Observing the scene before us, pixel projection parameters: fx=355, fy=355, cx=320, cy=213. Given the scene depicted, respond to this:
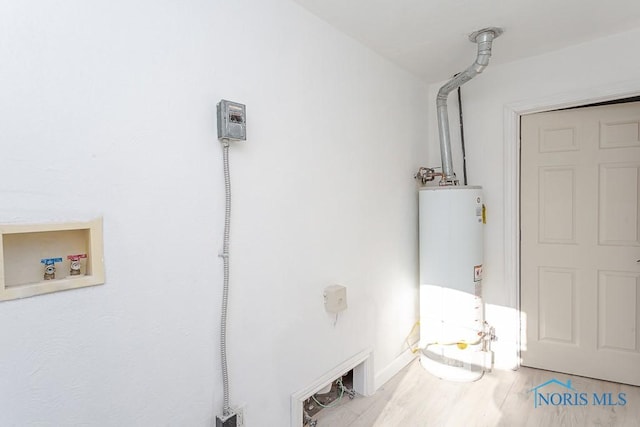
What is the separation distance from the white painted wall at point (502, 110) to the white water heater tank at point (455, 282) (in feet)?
0.90

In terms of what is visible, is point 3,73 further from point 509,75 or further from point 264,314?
point 509,75

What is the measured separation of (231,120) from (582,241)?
254cm

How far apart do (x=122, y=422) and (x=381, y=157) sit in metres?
1.99

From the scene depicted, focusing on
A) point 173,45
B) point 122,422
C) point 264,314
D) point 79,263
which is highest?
point 173,45

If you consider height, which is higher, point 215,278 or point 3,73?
point 3,73

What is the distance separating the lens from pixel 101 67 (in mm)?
1121

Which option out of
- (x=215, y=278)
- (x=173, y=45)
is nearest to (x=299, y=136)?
(x=173, y=45)

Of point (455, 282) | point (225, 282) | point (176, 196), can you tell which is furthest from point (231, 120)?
point (455, 282)

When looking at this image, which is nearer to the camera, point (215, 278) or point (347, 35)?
point (215, 278)

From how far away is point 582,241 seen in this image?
8.29ft

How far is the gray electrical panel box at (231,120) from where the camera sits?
1.40m

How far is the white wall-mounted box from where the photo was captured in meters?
0.98

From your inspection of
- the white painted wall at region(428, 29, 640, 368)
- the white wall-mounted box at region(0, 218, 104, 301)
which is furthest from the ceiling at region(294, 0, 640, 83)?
the white wall-mounted box at region(0, 218, 104, 301)

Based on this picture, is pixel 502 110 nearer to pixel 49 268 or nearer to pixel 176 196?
pixel 176 196
